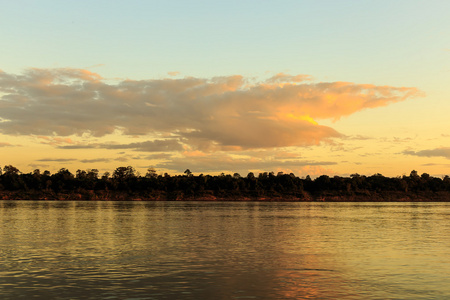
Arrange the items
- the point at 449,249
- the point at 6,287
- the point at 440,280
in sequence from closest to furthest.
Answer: the point at 6,287
the point at 440,280
the point at 449,249

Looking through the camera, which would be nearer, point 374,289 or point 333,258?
point 374,289

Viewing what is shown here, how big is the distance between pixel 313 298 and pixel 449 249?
33434 mm

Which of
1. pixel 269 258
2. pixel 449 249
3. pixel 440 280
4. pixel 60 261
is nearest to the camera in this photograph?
pixel 440 280

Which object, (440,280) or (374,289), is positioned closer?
(374,289)

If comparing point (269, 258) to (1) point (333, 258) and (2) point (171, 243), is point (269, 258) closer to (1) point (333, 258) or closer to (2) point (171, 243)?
(1) point (333, 258)

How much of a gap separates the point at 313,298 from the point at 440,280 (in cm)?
1251

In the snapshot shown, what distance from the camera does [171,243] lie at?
57250mm

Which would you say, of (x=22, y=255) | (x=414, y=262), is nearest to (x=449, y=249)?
(x=414, y=262)

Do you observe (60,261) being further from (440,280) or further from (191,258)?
(440,280)

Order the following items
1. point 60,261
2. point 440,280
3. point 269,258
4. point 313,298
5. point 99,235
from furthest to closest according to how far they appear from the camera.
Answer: point 99,235 → point 269,258 → point 60,261 → point 440,280 → point 313,298

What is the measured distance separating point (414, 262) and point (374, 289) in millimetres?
14504

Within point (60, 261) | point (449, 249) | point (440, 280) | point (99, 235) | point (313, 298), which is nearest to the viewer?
point (313, 298)

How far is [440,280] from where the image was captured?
3453cm

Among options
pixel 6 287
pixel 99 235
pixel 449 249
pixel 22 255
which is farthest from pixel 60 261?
pixel 449 249
